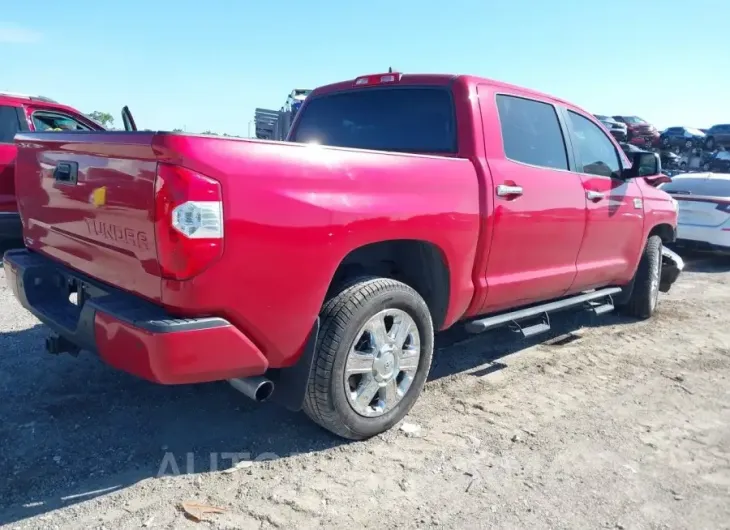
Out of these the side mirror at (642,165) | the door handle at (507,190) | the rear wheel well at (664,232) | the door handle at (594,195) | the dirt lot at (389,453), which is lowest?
the dirt lot at (389,453)

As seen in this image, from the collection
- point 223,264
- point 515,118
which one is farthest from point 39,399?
point 515,118

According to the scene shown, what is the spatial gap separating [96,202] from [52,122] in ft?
19.4

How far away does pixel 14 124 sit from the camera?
7195 mm

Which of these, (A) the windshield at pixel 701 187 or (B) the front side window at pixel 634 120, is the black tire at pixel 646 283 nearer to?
(A) the windshield at pixel 701 187

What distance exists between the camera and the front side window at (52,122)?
7.45 metres

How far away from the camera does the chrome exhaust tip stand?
8.85 feet

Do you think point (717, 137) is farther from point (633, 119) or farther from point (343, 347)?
point (343, 347)

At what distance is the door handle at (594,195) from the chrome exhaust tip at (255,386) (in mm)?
2949

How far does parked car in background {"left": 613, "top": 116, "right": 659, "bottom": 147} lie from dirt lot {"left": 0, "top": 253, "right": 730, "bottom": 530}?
1094 inches

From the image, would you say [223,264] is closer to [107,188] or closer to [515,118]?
[107,188]

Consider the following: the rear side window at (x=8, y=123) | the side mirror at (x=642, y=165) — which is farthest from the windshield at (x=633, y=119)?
the rear side window at (x=8, y=123)

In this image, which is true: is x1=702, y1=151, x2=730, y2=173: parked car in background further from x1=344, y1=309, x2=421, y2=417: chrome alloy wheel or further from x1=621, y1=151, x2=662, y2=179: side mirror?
x1=344, y1=309, x2=421, y2=417: chrome alloy wheel

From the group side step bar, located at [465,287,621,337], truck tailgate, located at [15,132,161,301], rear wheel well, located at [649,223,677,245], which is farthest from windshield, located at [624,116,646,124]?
truck tailgate, located at [15,132,161,301]

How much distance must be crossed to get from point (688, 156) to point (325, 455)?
102ft
